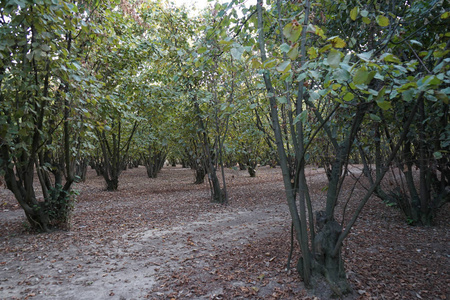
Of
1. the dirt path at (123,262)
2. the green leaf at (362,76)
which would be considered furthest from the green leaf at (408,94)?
the dirt path at (123,262)

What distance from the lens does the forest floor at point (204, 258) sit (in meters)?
3.12

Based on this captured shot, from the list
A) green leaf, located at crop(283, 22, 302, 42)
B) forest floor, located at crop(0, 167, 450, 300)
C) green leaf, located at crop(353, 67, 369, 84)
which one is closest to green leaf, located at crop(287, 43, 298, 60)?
green leaf, located at crop(283, 22, 302, 42)

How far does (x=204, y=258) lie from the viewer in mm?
4105

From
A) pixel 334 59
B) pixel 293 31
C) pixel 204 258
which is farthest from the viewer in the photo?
pixel 204 258

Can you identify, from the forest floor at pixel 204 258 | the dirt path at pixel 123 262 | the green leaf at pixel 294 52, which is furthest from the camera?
the dirt path at pixel 123 262

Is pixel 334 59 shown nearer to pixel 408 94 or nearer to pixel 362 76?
pixel 362 76

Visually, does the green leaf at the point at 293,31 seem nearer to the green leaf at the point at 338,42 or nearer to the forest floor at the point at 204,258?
the green leaf at the point at 338,42

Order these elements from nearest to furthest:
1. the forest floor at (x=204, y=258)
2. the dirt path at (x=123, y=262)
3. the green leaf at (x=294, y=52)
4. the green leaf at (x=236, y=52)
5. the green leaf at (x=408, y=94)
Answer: the green leaf at (x=294, y=52), the green leaf at (x=408, y=94), the green leaf at (x=236, y=52), the forest floor at (x=204, y=258), the dirt path at (x=123, y=262)

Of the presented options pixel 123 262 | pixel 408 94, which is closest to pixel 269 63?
pixel 408 94

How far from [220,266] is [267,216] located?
10.1ft

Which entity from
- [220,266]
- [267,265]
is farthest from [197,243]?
[267,265]

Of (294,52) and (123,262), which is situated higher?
(294,52)

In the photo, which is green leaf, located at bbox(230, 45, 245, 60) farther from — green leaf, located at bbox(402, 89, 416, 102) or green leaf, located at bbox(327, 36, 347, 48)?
green leaf, located at bbox(402, 89, 416, 102)

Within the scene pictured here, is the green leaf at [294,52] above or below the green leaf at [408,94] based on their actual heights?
above
